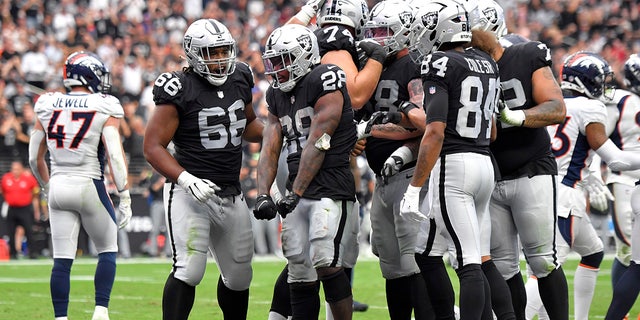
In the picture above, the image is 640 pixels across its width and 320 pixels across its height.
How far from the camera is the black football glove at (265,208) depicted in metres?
5.93

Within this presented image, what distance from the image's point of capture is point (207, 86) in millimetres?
6250

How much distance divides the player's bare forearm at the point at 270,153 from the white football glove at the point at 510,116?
1325 millimetres

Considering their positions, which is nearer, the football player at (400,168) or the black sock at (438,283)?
the black sock at (438,283)

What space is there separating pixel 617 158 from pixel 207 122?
2.69 metres

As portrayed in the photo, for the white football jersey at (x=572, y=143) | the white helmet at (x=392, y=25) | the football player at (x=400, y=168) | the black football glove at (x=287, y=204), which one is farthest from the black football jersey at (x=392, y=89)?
the white football jersey at (x=572, y=143)

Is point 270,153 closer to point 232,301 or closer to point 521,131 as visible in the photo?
point 232,301

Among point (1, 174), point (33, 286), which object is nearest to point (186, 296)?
point (33, 286)

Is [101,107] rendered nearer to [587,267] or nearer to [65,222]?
[65,222]

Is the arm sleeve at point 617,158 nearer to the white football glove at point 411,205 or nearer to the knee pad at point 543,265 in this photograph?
the knee pad at point 543,265

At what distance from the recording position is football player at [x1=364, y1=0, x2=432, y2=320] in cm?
638

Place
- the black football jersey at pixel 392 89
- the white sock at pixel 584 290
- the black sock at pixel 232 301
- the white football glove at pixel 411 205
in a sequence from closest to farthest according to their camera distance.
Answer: the white football glove at pixel 411 205 < the black sock at pixel 232 301 < the black football jersey at pixel 392 89 < the white sock at pixel 584 290

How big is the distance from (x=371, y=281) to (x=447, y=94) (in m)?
6.96

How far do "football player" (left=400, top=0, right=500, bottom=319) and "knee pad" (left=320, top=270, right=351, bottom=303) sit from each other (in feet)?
1.79

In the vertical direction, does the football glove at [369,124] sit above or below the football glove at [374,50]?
below
